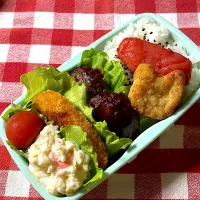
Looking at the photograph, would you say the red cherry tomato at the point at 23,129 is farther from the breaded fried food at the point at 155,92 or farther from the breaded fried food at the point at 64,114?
the breaded fried food at the point at 155,92

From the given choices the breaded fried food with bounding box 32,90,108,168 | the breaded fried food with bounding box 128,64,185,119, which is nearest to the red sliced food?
the breaded fried food with bounding box 128,64,185,119

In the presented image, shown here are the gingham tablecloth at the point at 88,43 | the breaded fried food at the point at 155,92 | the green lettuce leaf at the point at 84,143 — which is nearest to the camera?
the green lettuce leaf at the point at 84,143

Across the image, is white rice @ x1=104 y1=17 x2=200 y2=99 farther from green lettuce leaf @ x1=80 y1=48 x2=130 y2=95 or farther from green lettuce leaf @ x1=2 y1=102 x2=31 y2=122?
green lettuce leaf @ x1=2 y1=102 x2=31 y2=122

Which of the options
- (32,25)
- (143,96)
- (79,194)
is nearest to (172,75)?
(143,96)

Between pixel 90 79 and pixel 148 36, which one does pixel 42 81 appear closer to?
pixel 90 79

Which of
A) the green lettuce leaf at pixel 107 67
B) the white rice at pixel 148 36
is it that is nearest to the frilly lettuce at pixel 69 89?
the green lettuce leaf at pixel 107 67

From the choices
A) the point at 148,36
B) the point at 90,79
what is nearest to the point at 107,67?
the point at 90,79
